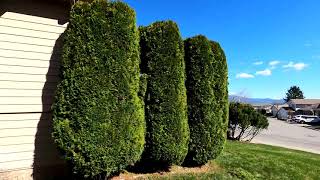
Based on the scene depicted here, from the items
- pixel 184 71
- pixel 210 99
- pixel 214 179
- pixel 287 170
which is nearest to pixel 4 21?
pixel 184 71

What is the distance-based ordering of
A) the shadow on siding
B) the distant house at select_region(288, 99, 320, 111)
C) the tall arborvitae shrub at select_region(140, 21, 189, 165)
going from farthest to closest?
the distant house at select_region(288, 99, 320, 111)
the tall arborvitae shrub at select_region(140, 21, 189, 165)
the shadow on siding

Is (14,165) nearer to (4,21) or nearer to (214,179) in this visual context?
(4,21)

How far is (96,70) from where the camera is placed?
19.6 feet

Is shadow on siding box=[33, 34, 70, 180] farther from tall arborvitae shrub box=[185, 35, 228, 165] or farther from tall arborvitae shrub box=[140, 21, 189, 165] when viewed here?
tall arborvitae shrub box=[185, 35, 228, 165]

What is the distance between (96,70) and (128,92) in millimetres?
681

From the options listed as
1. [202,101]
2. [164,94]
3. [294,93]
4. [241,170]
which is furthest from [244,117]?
[294,93]

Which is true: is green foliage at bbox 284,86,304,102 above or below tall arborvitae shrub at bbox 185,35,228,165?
above

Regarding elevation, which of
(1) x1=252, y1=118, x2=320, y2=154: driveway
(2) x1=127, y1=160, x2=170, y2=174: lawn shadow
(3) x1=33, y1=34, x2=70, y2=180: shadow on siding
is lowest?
(1) x1=252, y1=118, x2=320, y2=154: driveway

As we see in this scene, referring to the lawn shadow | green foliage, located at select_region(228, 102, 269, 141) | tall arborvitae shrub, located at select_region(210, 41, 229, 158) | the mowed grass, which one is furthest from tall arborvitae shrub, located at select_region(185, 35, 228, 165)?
green foliage, located at select_region(228, 102, 269, 141)

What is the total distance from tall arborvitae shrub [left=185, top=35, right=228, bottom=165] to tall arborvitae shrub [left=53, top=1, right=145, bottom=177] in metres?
1.66

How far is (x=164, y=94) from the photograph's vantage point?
6.98 metres

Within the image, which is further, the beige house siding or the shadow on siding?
the shadow on siding

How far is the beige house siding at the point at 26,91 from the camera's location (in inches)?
242

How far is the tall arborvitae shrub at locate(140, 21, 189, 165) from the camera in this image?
6.92 metres
